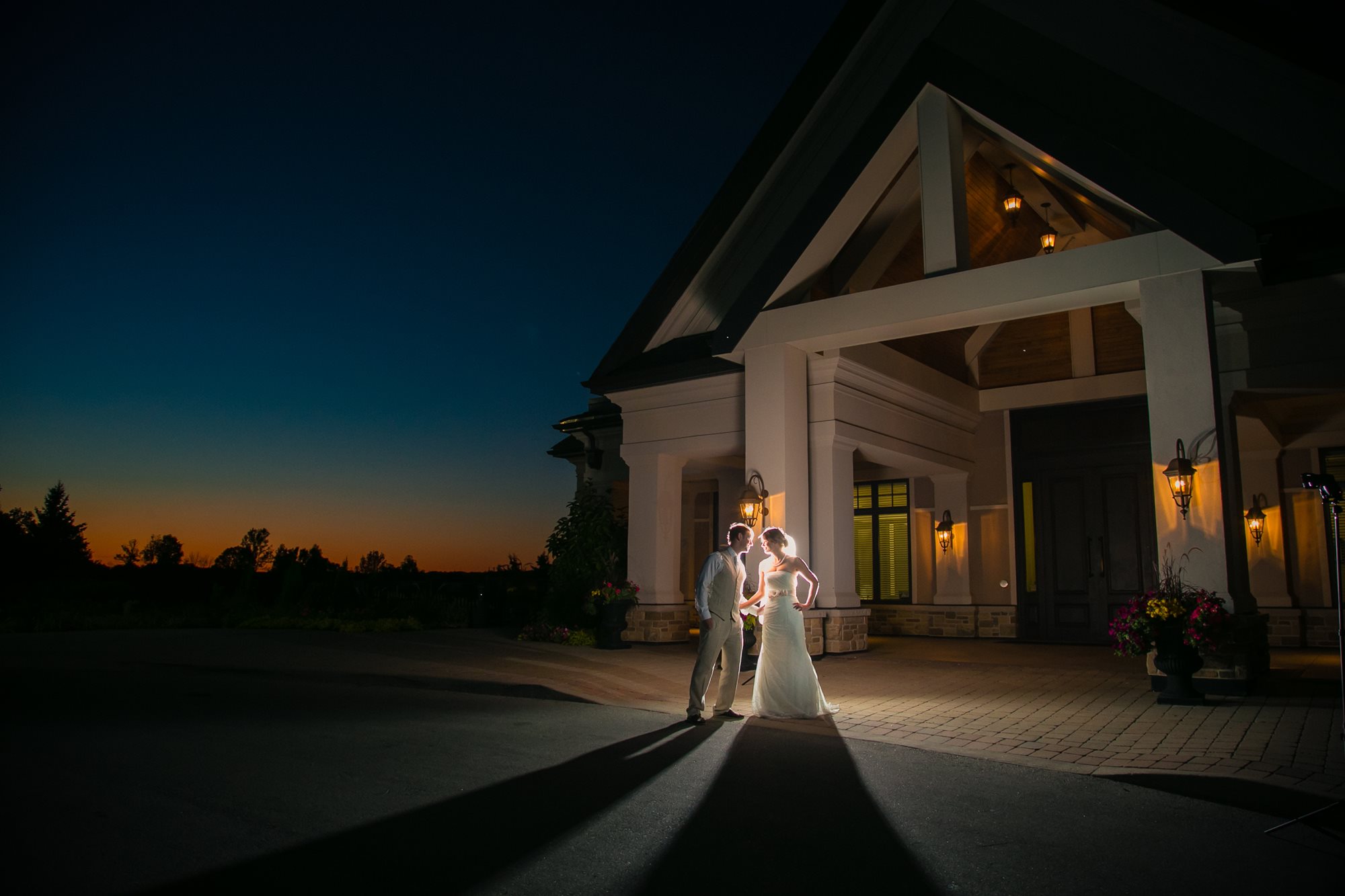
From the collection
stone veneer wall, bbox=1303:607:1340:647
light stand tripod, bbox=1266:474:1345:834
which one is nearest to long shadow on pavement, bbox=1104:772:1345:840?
light stand tripod, bbox=1266:474:1345:834

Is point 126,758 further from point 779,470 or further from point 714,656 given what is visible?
point 779,470

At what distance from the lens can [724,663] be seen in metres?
8.15

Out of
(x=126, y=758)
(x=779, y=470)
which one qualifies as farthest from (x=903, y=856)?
(x=779, y=470)

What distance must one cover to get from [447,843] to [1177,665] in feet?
24.6

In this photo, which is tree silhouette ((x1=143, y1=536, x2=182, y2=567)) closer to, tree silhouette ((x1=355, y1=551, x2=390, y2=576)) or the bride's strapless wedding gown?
tree silhouette ((x1=355, y1=551, x2=390, y2=576))

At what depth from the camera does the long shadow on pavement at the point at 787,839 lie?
3.73 metres

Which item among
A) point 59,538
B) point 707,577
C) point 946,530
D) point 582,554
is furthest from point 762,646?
point 59,538

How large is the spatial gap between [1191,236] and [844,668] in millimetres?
6573

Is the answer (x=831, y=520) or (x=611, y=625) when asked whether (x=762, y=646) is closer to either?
(x=831, y=520)

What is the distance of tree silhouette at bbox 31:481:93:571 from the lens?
26.7 metres

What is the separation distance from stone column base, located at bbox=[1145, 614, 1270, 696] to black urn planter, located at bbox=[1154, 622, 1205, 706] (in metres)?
0.12

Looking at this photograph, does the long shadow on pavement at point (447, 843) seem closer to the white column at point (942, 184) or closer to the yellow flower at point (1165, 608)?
the yellow flower at point (1165, 608)

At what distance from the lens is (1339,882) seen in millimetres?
3762

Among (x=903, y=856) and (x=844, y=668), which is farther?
(x=844, y=668)
